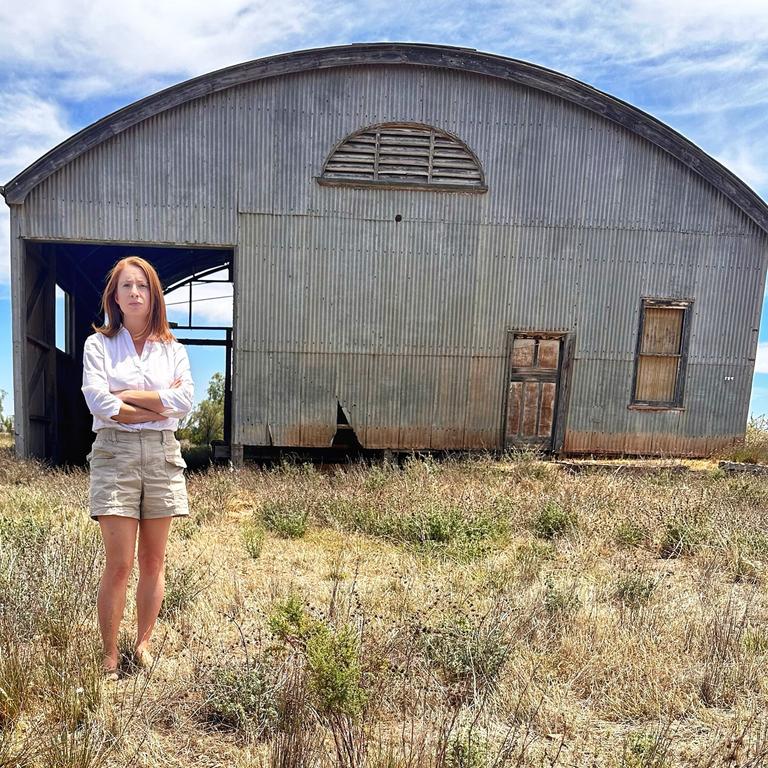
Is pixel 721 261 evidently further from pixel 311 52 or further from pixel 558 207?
pixel 311 52

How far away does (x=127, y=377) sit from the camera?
3.06m

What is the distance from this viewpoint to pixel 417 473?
8305 mm

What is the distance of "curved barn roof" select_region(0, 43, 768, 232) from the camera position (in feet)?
29.0

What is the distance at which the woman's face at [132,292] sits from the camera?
311 cm

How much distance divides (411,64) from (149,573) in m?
9.28

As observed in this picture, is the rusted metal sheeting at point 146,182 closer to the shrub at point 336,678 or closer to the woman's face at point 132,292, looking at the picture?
the woman's face at point 132,292

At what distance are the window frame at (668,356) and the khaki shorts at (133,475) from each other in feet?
30.4

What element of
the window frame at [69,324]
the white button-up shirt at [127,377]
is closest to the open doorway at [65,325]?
the window frame at [69,324]

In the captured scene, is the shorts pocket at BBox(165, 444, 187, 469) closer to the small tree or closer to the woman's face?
the woman's face

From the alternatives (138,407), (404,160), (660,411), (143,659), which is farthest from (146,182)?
(660,411)

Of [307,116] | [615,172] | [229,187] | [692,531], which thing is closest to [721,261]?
[615,172]

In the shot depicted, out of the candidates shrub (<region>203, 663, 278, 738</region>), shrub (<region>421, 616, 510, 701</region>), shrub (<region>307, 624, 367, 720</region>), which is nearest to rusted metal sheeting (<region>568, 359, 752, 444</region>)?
shrub (<region>421, 616, 510, 701</region>)

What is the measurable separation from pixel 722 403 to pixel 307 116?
9597mm

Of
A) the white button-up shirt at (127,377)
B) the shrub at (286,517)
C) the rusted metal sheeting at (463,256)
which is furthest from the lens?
the rusted metal sheeting at (463,256)
